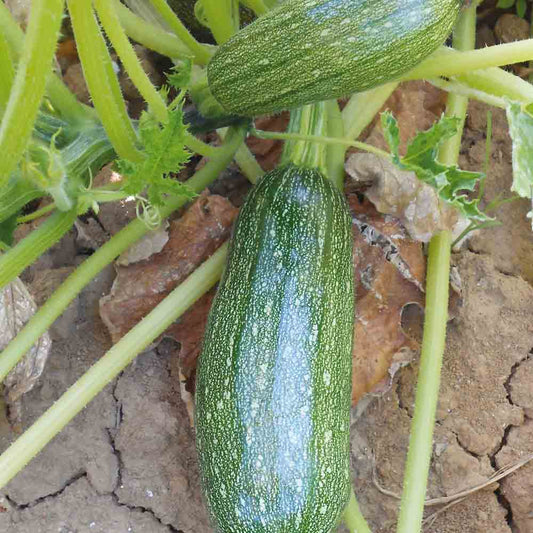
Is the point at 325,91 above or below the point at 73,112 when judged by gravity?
below

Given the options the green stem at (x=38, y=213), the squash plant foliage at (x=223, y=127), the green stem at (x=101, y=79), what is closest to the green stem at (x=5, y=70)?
the squash plant foliage at (x=223, y=127)

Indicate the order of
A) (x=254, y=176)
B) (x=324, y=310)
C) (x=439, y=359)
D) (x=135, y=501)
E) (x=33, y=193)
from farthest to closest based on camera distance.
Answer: (x=254, y=176), (x=135, y=501), (x=439, y=359), (x=324, y=310), (x=33, y=193)

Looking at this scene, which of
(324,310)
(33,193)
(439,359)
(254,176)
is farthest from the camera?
(254,176)

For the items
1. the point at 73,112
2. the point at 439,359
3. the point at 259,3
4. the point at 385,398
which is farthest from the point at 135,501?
the point at 259,3

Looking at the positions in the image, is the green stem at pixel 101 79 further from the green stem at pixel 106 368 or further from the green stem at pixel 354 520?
the green stem at pixel 354 520

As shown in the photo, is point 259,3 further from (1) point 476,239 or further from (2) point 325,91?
(1) point 476,239

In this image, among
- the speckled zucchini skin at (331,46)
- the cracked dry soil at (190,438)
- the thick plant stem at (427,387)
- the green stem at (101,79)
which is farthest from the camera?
the cracked dry soil at (190,438)

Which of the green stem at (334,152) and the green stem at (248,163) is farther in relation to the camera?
the green stem at (248,163)

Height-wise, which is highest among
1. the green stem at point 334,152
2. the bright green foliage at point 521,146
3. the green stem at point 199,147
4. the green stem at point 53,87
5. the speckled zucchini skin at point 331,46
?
the green stem at point 53,87

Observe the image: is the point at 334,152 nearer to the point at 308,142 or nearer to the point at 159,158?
the point at 308,142
